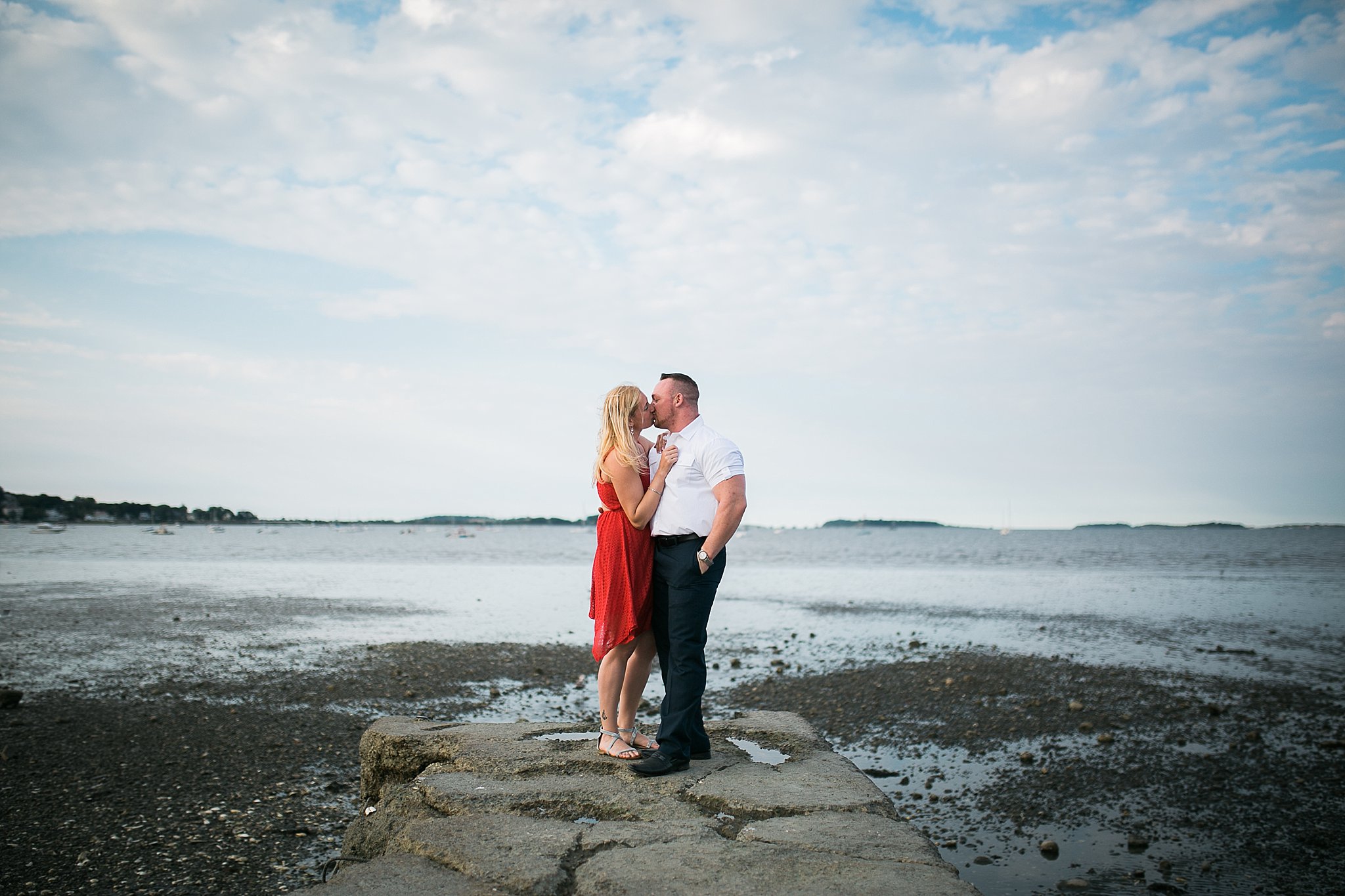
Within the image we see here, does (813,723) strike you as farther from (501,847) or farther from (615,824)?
(501,847)

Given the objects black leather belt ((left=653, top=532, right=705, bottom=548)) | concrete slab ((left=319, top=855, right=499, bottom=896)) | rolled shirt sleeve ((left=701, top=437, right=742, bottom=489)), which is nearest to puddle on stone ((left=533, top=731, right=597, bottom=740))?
black leather belt ((left=653, top=532, right=705, bottom=548))

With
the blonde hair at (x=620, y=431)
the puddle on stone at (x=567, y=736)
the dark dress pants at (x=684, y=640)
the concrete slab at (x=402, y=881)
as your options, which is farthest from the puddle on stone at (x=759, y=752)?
the concrete slab at (x=402, y=881)

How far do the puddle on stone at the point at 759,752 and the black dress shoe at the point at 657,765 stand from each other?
695mm

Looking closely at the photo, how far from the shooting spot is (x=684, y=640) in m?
5.59

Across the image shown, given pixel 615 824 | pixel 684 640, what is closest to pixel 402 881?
pixel 615 824

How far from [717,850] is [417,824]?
1.70 m

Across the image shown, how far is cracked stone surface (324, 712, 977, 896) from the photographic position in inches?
151

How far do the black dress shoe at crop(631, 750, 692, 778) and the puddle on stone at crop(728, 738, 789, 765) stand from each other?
69cm

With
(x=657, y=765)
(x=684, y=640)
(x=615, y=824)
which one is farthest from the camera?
(x=684, y=640)

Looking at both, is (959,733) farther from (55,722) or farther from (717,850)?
(55,722)

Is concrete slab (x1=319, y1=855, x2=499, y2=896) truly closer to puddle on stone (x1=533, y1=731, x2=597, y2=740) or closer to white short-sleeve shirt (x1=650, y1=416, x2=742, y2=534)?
puddle on stone (x1=533, y1=731, x2=597, y2=740)

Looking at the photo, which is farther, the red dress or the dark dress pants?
the red dress

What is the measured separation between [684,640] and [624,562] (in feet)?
2.16

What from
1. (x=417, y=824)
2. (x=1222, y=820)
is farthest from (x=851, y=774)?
(x=1222, y=820)
